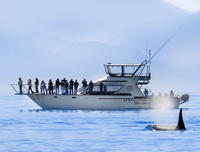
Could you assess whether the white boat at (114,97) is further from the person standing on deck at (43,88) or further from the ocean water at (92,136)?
the ocean water at (92,136)

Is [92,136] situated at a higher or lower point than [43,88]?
lower

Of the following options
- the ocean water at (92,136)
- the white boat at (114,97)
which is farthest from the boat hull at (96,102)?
the ocean water at (92,136)

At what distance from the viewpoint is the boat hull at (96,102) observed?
80312 mm

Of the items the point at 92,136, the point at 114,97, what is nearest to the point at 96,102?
the point at 114,97

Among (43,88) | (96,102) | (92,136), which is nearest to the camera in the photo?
(92,136)

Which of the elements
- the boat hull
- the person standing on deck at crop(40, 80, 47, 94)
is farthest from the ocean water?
the person standing on deck at crop(40, 80, 47, 94)

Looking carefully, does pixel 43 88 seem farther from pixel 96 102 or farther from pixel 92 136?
pixel 92 136

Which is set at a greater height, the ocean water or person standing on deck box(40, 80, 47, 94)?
person standing on deck box(40, 80, 47, 94)

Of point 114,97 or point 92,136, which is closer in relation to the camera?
point 92,136

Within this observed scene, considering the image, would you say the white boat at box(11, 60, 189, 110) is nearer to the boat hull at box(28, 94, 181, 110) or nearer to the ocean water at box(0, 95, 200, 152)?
the boat hull at box(28, 94, 181, 110)

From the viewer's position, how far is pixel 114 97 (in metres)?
80.9

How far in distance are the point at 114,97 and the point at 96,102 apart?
7.63 feet

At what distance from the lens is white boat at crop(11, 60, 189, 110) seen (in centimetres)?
8038

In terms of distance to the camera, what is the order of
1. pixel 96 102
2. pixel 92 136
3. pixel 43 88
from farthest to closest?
pixel 43 88
pixel 96 102
pixel 92 136
